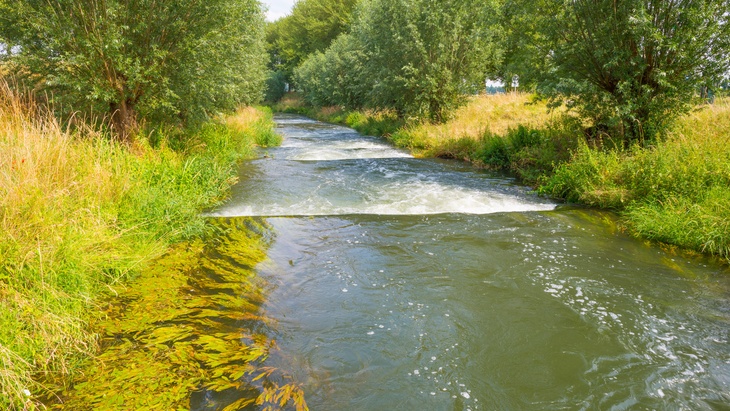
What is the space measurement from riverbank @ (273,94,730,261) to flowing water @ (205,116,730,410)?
0.57m

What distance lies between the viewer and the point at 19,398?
305 centimetres

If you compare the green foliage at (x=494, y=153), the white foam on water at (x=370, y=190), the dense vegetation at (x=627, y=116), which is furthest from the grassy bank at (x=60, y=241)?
the green foliage at (x=494, y=153)

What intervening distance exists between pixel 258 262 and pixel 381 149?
14050 millimetres

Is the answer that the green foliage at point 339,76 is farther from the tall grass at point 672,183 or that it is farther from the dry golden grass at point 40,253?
the dry golden grass at point 40,253

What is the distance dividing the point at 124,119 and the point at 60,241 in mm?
6478

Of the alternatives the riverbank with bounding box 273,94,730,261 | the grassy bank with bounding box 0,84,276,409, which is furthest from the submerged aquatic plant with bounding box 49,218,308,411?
the riverbank with bounding box 273,94,730,261

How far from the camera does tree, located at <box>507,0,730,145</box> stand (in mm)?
9430

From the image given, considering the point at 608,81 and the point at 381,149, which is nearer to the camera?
the point at 608,81

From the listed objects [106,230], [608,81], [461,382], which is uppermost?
[608,81]

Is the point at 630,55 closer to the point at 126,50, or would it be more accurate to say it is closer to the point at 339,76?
the point at 126,50

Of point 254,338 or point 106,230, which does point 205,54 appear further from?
point 254,338

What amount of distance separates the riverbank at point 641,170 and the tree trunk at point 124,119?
9.71 m

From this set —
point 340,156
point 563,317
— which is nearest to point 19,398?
point 563,317

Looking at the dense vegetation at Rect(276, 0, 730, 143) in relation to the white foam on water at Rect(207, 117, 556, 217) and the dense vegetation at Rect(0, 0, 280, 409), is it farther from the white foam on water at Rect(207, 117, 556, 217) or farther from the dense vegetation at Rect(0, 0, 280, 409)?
the dense vegetation at Rect(0, 0, 280, 409)
